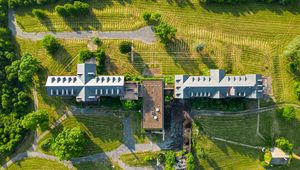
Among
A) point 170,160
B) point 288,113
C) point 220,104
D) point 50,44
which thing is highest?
point 50,44

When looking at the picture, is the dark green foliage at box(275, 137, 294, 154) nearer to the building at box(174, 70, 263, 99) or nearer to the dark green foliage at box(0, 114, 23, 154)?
the building at box(174, 70, 263, 99)

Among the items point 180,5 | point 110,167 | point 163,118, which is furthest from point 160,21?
point 110,167

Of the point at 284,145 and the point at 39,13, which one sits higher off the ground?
the point at 39,13

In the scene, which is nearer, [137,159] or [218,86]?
[218,86]

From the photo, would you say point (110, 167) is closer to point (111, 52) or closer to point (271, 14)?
point (111, 52)

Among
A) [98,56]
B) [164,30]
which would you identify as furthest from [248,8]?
[98,56]

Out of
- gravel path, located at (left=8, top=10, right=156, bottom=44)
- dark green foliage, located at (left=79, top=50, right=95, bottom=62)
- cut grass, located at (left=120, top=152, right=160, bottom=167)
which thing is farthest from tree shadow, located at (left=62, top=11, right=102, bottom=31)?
cut grass, located at (left=120, top=152, right=160, bottom=167)

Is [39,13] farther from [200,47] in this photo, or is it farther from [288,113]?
[288,113]

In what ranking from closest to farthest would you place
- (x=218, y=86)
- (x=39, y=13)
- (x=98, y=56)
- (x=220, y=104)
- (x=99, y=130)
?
(x=218, y=86), (x=220, y=104), (x=98, y=56), (x=99, y=130), (x=39, y=13)
